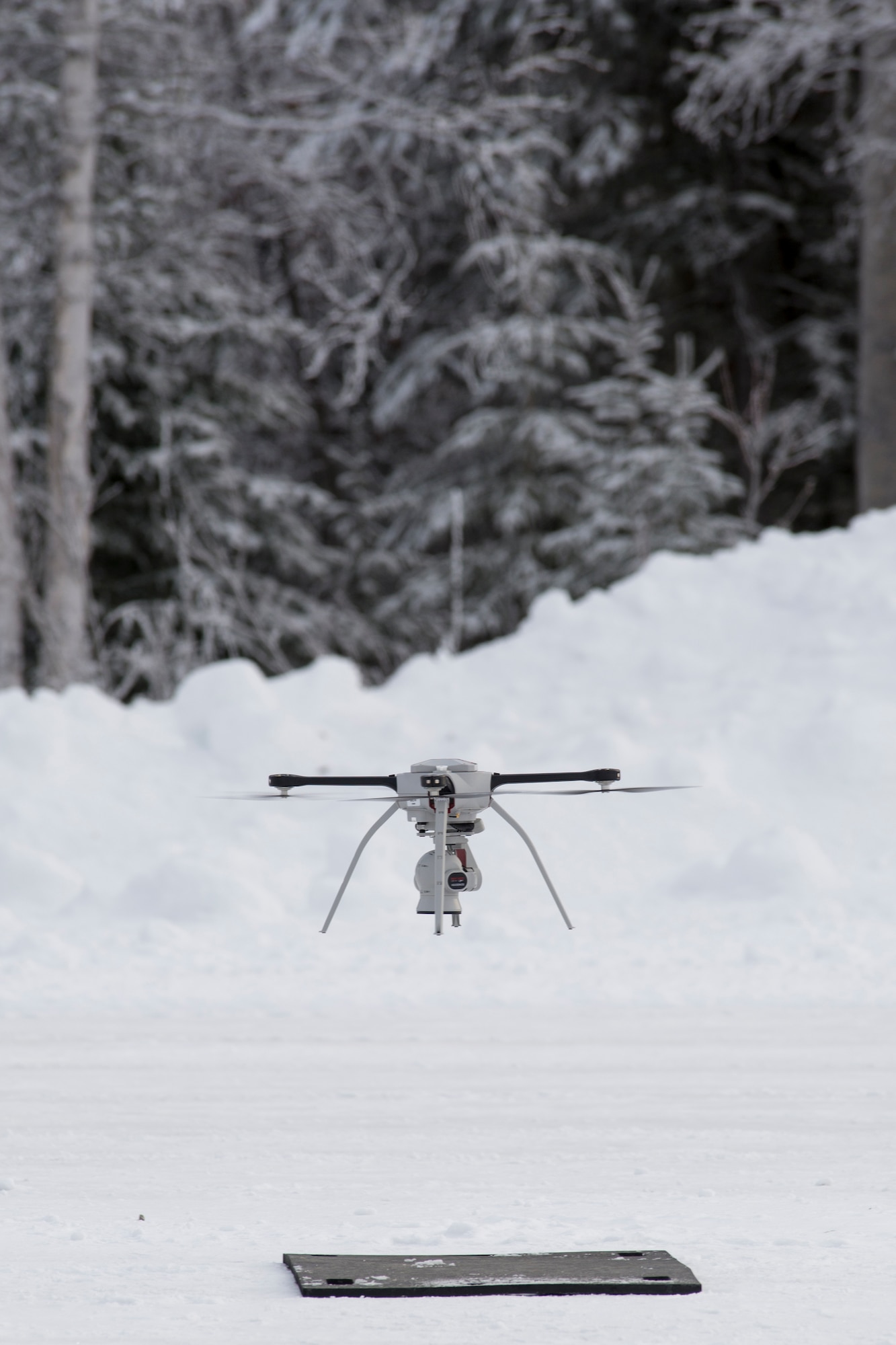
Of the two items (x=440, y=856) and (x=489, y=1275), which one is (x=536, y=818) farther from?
(x=440, y=856)

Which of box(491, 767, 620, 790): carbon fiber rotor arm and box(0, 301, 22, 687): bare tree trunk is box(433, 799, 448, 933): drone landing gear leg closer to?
box(491, 767, 620, 790): carbon fiber rotor arm

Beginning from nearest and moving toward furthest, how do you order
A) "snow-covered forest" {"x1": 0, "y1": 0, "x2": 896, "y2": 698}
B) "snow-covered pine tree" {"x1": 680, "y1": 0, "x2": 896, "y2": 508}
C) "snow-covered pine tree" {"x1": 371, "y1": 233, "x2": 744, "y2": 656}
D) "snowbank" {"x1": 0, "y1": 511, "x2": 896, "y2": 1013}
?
"snowbank" {"x1": 0, "y1": 511, "x2": 896, "y2": 1013}
"snow-covered pine tree" {"x1": 680, "y1": 0, "x2": 896, "y2": 508}
"snow-covered forest" {"x1": 0, "y1": 0, "x2": 896, "y2": 698}
"snow-covered pine tree" {"x1": 371, "y1": 233, "x2": 744, "y2": 656}

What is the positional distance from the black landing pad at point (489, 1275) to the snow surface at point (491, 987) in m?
0.06

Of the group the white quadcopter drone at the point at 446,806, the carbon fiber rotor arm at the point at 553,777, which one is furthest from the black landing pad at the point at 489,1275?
the carbon fiber rotor arm at the point at 553,777

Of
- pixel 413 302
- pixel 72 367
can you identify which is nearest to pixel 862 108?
pixel 413 302

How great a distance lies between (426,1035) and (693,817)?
146 inches

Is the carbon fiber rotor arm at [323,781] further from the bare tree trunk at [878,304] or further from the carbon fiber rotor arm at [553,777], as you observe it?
the bare tree trunk at [878,304]

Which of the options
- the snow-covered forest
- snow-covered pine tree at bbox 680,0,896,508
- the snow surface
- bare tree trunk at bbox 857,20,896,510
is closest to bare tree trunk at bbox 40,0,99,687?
the snow-covered forest

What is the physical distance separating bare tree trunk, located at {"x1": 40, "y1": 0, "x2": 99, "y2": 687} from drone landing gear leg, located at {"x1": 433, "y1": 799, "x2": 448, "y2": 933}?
11703 millimetres

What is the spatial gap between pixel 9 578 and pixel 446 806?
11482 millimetres

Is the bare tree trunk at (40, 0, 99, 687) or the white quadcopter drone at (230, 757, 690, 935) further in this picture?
the bare tree trunk at (40, 0, 99, 687)

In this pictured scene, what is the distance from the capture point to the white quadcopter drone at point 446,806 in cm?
204

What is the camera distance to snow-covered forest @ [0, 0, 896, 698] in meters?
14.6

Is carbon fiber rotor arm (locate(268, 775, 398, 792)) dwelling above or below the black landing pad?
above
